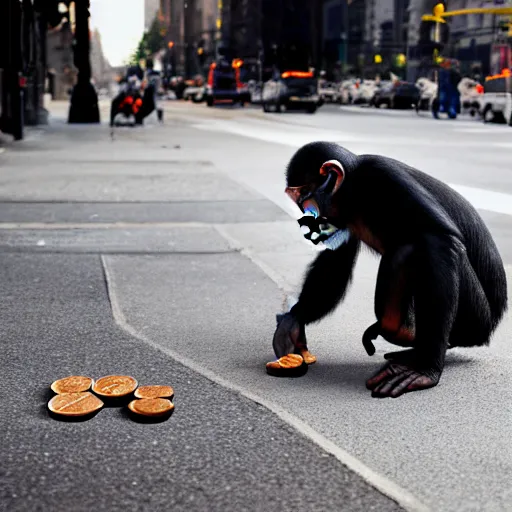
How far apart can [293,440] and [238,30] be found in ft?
420

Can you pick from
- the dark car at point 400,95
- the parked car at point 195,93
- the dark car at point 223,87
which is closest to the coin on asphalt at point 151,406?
the dark car at point 400,95

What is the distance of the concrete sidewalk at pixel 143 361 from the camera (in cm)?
304

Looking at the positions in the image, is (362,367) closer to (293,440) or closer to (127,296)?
(293,440)

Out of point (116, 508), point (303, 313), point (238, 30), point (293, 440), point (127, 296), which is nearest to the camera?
point (116, 508)

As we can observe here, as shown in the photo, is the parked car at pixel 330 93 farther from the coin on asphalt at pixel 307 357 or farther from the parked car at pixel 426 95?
the coin on asphalt at pixel 307 357

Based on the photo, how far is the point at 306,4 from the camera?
369 feet

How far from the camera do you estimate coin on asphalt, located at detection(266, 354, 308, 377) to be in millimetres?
4320

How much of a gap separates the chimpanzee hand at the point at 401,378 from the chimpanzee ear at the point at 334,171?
0.77 meters

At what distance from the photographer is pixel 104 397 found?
12.6 ft

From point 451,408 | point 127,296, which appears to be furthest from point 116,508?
point 127,296

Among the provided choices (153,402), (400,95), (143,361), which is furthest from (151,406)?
(400,95)

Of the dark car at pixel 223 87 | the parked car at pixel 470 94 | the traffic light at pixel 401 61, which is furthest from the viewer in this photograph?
the traffic light at pixel 401 61

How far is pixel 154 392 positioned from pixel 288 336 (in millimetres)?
803

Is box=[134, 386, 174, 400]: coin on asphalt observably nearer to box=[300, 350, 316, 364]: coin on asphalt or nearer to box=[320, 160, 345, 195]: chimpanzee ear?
box=[300, 350, 316, 364]: coin on asphalt
